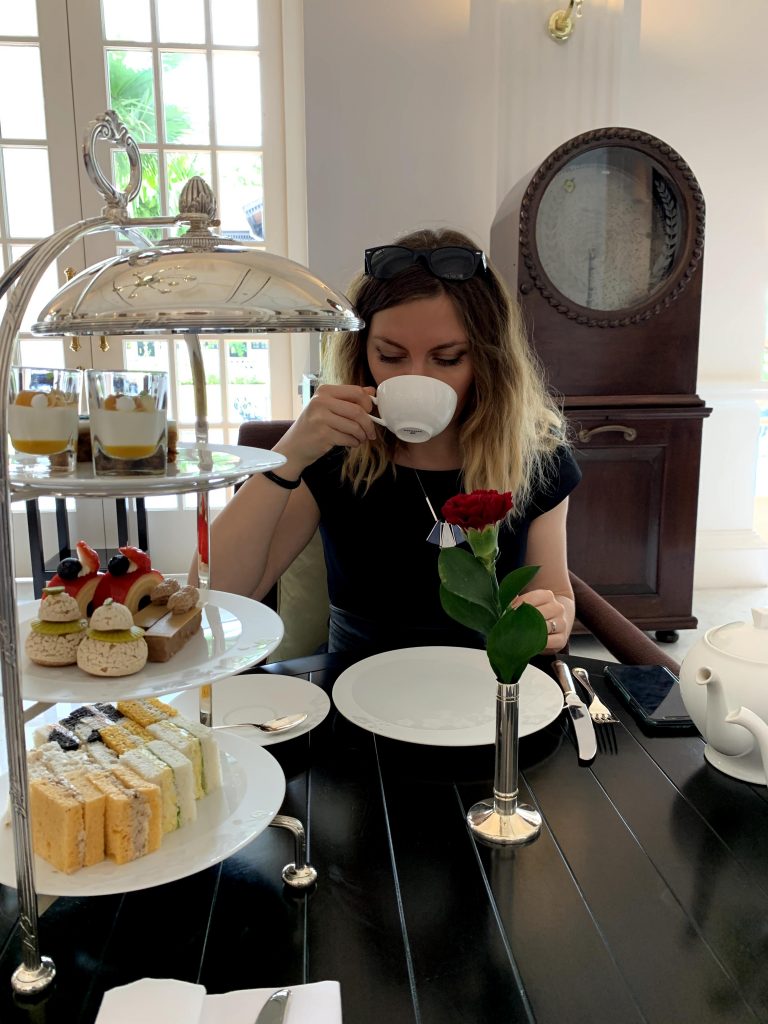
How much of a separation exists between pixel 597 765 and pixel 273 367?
2694mm

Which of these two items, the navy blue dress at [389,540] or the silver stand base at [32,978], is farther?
the navy blue dress at [389,540]

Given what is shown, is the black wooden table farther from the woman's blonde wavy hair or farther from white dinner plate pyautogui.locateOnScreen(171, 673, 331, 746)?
the woman's blonde wavy hair

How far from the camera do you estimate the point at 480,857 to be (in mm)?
710

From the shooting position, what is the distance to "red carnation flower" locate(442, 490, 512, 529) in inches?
24.9

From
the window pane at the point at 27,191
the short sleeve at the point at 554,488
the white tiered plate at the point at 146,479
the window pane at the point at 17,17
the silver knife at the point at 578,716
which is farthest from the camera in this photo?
the window pane at the point at 27,191

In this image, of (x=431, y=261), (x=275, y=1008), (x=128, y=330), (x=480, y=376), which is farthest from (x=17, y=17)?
(x=275, y=1008)

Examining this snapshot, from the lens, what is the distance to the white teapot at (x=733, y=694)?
0.79m

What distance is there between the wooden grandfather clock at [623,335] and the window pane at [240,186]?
1127 millimetres

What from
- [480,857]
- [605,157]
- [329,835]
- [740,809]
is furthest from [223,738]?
[605,157]

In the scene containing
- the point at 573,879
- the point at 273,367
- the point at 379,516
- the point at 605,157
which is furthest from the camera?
the point at 273,367

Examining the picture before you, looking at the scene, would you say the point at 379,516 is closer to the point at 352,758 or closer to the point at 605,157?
the point at 352,758

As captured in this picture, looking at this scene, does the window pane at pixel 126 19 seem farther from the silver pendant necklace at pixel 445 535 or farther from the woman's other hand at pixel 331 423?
the silver pendant necklace at pixel 445 535

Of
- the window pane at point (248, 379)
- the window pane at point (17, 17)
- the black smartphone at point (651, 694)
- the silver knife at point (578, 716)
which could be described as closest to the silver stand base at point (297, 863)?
the silver knife at point (578, 716)

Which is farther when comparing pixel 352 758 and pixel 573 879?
pixel 352 758
